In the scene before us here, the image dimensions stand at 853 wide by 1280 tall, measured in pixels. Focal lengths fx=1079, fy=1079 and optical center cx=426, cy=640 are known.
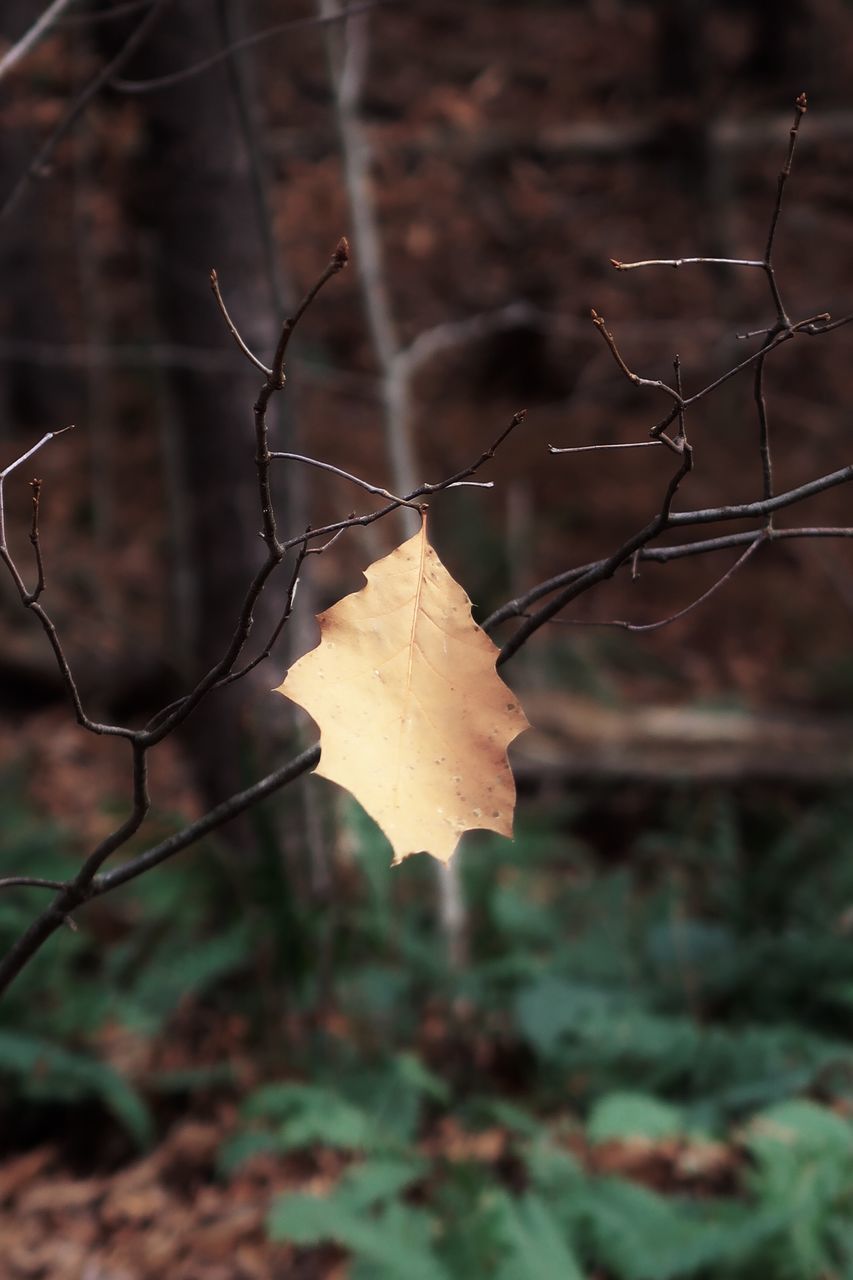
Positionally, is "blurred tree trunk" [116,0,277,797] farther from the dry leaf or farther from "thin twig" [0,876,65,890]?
the dry leaf

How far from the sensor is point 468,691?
820 millimetres

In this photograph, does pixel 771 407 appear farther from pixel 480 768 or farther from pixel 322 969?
pixel 480 768

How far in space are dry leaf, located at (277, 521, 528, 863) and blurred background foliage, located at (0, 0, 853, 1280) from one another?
161 centimetres

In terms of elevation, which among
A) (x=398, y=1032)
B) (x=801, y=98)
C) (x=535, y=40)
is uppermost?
(x=535, y=40)

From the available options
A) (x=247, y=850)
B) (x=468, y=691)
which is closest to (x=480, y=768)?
(x=468, y=691)

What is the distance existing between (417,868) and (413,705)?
3.42m

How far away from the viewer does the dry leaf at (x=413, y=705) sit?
0.76 m

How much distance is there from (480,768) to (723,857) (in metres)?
3.20

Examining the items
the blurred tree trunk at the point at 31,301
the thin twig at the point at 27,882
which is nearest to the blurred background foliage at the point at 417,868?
the blurred tree trunk at the point at 31,301

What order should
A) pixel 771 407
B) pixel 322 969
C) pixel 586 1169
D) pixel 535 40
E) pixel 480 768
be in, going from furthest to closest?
pixel 535 40 < pixel 771 407 < pixel 322 969 < pixel 586 1169 < pixel 480 768

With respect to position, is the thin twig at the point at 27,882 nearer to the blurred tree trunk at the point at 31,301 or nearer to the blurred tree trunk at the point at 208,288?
the blurred tree trunk at the point at 208,288

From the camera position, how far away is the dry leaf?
76cm

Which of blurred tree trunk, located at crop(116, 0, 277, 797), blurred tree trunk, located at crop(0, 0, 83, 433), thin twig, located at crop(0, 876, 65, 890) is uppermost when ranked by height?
blurred tree trunk, located at crop(0, 0, 83, 433)

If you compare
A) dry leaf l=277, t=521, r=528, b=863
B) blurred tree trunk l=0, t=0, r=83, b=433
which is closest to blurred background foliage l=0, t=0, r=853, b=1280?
blurred tree trunk l=0, t=0, r=83, b=433
